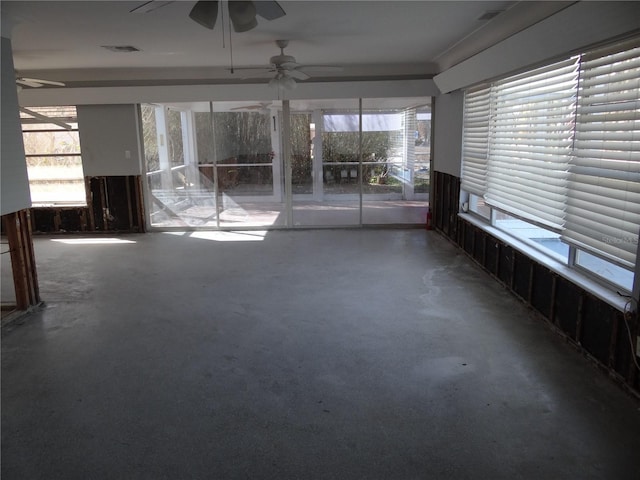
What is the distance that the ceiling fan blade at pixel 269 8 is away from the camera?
3.27 meters

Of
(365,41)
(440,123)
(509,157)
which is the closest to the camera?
(509,157)

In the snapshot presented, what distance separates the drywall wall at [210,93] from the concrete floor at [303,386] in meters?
3.83

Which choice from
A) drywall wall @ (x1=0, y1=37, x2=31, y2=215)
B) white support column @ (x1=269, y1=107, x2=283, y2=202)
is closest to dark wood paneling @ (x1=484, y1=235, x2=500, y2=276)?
white support column @ (x1=269, y1=107, x2=283, y2=202)

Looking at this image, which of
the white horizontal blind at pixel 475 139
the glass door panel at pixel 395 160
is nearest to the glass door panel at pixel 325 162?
the glass door panel at pixel 395 160

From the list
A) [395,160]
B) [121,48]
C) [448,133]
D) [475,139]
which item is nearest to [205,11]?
[121,48]

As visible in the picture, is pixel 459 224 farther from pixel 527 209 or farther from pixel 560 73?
pixel 560 73

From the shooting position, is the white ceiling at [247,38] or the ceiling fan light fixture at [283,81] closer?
the white ceiling at [247,38]

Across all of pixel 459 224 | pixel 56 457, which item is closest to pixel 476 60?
pixel 459 224

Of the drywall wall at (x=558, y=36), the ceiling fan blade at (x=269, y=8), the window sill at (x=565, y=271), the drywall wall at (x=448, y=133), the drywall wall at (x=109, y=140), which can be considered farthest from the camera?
the drywall wall at (x=109, y=140)

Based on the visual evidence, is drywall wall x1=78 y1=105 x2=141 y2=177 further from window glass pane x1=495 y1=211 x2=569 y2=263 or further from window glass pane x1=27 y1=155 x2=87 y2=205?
window glass pane x1=495 y1=211 x2=569 y2=263

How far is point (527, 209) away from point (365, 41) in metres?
2.94

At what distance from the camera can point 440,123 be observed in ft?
27.2

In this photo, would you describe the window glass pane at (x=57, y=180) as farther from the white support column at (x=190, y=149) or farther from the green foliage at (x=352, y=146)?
the green foliage at (x=352, y=146)

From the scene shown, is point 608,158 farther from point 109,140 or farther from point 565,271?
point 109,140
